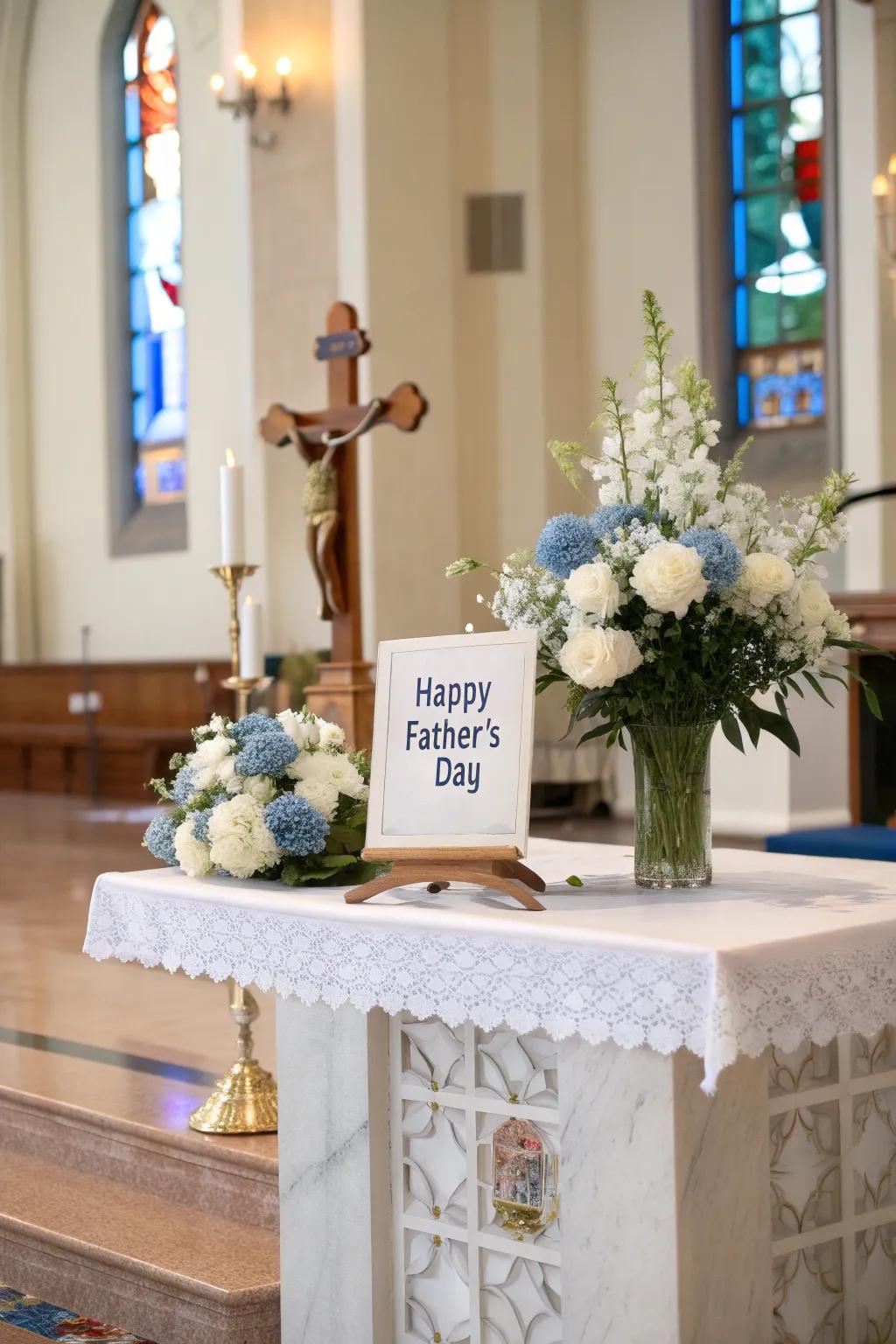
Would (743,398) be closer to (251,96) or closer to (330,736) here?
(251,96)

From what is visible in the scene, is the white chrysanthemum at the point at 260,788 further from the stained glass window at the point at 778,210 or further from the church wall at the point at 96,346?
the church wall at the point at 96,346

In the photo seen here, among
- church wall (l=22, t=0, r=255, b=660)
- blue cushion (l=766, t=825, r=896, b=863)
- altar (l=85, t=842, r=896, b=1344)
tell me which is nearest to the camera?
altar (l=85, t=842, r=896, b=1344)

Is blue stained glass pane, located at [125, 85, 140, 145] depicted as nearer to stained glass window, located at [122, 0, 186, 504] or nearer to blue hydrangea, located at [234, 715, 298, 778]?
stained glass window, located at [122, 0, 186, 504]

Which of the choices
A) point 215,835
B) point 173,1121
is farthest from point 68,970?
point 215,835

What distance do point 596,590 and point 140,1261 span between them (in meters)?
1.74

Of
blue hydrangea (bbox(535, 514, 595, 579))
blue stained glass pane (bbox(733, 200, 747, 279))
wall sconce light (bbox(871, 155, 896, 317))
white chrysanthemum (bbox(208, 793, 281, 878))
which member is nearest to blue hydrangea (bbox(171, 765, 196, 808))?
white chrysanthemum (bbox(208, 793, 281, 878))

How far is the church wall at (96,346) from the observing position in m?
12.4

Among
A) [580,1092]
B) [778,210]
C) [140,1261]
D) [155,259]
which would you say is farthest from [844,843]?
[155,259]

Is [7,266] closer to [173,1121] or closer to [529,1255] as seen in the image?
[173,1121]

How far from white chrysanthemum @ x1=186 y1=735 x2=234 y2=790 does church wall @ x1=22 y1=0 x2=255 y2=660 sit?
9.28 metres

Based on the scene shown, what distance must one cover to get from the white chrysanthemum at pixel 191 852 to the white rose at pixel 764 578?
98cm

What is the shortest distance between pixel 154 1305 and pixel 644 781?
1504 millimetres

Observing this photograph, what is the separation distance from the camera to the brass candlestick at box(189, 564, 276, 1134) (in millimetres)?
3625

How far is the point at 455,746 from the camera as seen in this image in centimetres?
242
